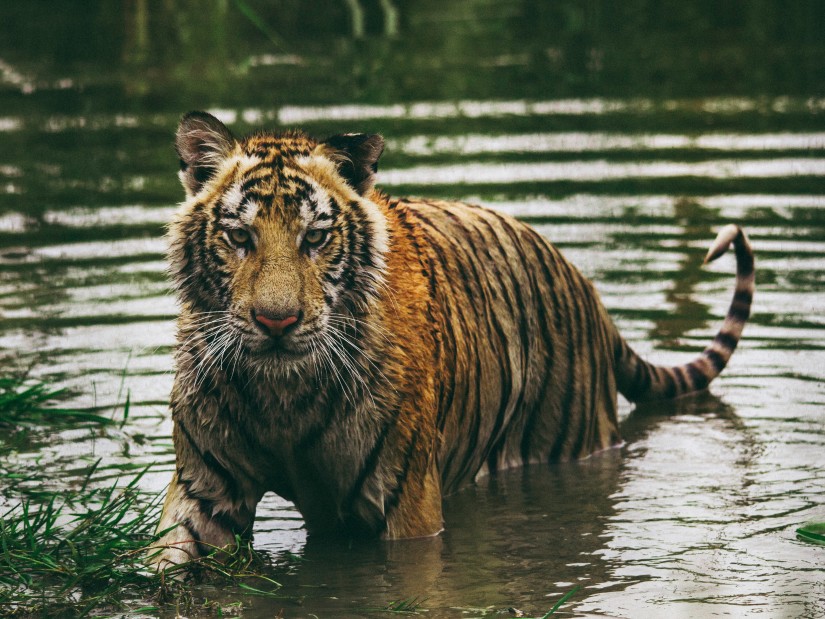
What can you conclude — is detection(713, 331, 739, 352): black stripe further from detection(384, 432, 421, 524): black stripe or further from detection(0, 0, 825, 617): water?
detection(384, 432, 421, 524): black stripe

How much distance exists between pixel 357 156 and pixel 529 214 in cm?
479

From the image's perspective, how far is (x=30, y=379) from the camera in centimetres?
671

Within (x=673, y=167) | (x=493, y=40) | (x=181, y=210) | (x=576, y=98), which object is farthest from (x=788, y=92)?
(x=181, y=210)

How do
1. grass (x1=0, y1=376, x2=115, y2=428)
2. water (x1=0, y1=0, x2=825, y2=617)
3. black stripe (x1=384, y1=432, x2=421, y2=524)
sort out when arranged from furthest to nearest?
grass (x1=0, y1=376, x2=115, y2=428) → water (x1=0, y1=0, x2=825, y2=617) → black stripe (x1=384, y1=432, x2=421, y2=524)

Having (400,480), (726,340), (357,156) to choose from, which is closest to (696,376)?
(726,340)

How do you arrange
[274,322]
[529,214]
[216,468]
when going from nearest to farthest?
1. [274,322]
2. [216,468]
3. [529,214]

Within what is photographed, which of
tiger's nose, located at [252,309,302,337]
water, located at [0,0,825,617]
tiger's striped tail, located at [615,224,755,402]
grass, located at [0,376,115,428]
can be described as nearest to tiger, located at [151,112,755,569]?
tiger's nose, located at [252,309,302,337]

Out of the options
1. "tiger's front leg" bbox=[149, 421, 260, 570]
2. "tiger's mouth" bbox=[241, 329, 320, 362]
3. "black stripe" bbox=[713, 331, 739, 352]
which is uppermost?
"tiger's mouth" bbox=[241, 329, 320, 362]

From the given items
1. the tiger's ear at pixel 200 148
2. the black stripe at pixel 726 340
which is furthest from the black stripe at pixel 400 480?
the black stripe at pixel 726 340

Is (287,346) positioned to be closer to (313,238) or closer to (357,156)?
(313,238)

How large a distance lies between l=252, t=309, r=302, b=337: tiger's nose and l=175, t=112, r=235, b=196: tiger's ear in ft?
1.76

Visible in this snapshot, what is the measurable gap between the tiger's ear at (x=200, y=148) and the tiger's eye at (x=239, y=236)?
0.27m

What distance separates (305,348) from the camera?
4.42 metres

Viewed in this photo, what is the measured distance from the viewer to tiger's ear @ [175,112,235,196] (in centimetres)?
463
